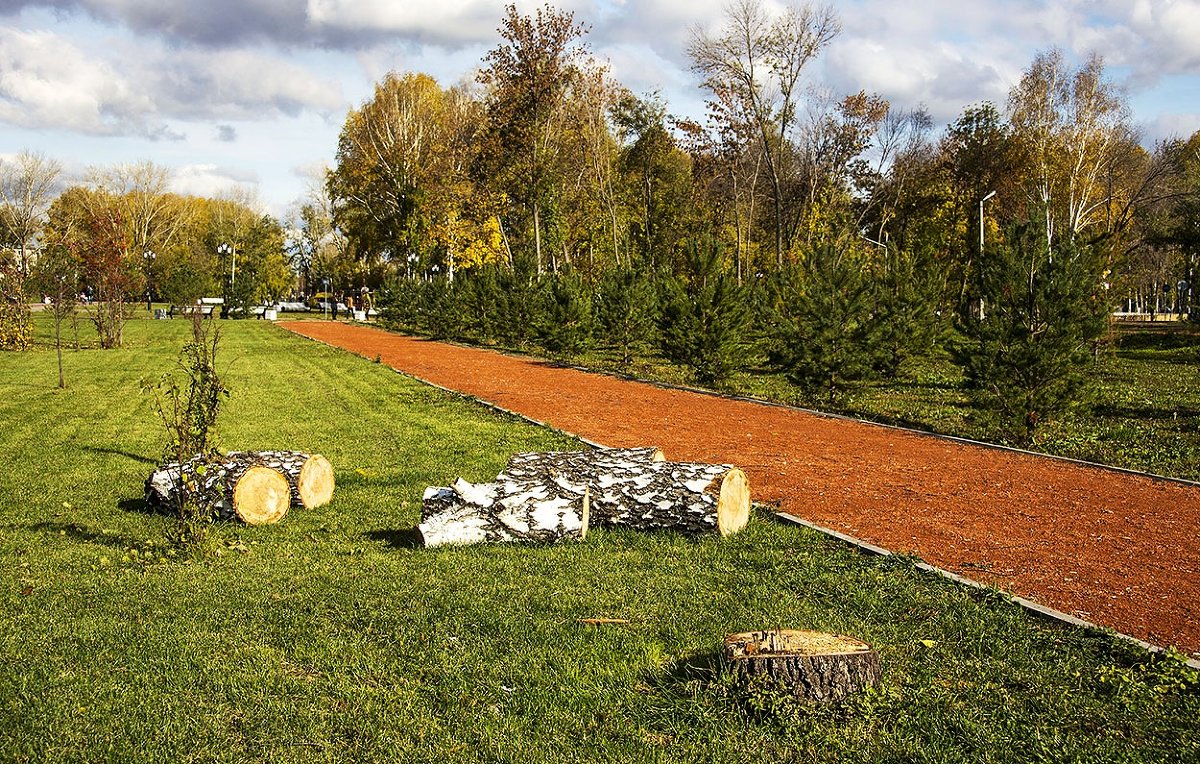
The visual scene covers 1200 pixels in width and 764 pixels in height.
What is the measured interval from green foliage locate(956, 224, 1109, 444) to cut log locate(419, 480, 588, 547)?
7.15 meters

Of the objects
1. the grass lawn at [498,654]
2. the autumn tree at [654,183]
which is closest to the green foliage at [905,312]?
the grass lawn at [498,654]

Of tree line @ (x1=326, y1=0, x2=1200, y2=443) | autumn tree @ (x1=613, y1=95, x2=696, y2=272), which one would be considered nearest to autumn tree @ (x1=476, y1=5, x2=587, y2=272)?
tree line @ (x1=326, y1=0, x2=1200, y2=443)

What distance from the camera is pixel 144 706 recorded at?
159 inches

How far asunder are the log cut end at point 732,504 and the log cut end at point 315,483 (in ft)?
11.7

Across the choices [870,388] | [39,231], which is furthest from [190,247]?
[870,388]

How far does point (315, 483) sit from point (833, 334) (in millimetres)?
9668

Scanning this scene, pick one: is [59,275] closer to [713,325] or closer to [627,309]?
[627,309]

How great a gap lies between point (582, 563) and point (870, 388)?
484 inches

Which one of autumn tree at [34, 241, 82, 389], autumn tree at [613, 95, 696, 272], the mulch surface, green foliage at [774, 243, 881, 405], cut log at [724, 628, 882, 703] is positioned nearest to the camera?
A: cut log at [724, 628, 882, 703]

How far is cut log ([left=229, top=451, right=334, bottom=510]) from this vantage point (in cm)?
781

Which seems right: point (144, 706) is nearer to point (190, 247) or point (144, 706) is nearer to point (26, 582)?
point (26, 582)

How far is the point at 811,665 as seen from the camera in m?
3.99

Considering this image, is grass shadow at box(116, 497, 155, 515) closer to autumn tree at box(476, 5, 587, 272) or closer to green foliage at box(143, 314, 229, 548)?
green foliage at box(143, 314, 229, 548)

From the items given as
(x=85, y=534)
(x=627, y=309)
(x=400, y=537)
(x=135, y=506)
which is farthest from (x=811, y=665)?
(x=627, y=309)
